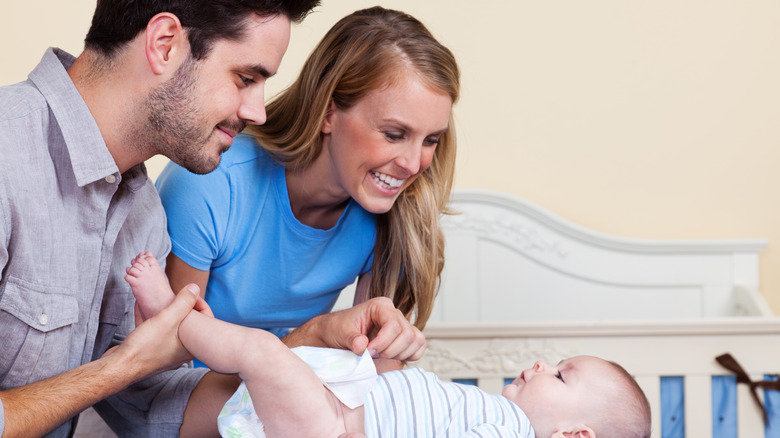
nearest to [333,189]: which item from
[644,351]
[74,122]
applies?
[74,122]

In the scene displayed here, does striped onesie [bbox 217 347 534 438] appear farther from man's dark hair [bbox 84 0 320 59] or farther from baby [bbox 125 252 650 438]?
man's dark hair [bbox 84 0 320 59]

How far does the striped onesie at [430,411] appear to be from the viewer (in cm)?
112

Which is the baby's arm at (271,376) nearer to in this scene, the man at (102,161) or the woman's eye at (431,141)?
the man at (102,161)

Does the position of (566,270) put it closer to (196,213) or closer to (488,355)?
(488,355)

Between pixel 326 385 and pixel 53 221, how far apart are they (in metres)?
0.46

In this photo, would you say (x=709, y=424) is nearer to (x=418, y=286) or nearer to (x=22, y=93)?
(x=418, y=286)

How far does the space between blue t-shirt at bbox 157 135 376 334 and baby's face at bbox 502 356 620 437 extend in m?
0.50

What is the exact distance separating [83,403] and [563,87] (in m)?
1.87

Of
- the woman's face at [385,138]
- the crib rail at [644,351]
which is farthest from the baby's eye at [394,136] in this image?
the crib rail at [644,351]

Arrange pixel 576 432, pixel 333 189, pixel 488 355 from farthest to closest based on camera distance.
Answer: pixel 488 355
pixel 333 189
pixel 576 432

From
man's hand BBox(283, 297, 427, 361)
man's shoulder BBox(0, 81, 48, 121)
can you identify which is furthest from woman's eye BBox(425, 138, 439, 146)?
man's shoulder BBox(0, 81, 48, 121)

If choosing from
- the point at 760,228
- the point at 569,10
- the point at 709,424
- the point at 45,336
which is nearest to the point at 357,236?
the point at 45,336

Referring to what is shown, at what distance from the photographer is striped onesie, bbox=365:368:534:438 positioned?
1.12 m

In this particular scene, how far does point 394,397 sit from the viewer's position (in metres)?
1.15
